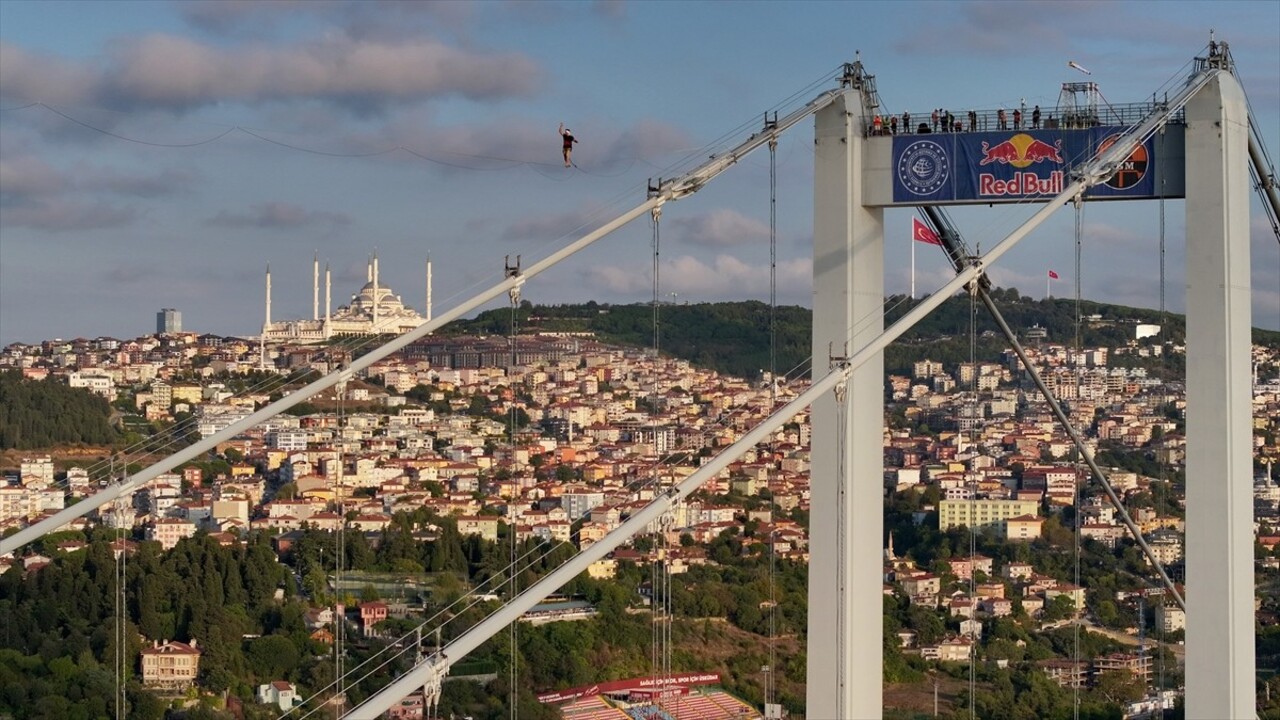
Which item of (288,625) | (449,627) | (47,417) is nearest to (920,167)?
(449,627)

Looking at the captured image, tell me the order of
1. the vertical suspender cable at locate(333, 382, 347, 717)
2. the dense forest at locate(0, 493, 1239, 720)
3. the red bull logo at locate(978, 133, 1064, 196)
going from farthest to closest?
the dense forest at locate(0, 493, 1239, 720), the red bull logo at locate(978, 133, 1064, 196), the vertical suspender cable at locate(333, 382, 347, 717)

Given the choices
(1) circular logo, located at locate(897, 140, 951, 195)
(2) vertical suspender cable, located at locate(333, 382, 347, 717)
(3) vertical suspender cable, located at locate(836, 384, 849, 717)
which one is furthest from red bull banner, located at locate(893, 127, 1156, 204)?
(2) vertical suspender cable, located at locate(333, 382, 347, 717)

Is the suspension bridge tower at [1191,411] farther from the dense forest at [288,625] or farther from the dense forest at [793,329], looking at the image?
the dense forest at [793,329]

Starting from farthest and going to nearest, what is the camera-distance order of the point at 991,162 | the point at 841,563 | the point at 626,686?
the point at 626,686 < the point at 991,162 < the point at 841,563

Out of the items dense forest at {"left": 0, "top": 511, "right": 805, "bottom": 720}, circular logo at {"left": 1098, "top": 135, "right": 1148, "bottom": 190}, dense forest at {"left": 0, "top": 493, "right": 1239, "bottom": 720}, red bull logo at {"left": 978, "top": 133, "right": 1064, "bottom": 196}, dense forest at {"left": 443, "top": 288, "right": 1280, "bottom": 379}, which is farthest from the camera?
dense forest at {"left": 443, "top": 288, "right": 1280, "bottom": 379}

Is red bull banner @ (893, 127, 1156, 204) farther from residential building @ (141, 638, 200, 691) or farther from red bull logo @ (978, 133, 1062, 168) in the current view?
residential building @ (141, 638, 200, 691)

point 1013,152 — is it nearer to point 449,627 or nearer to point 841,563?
point 841,563
